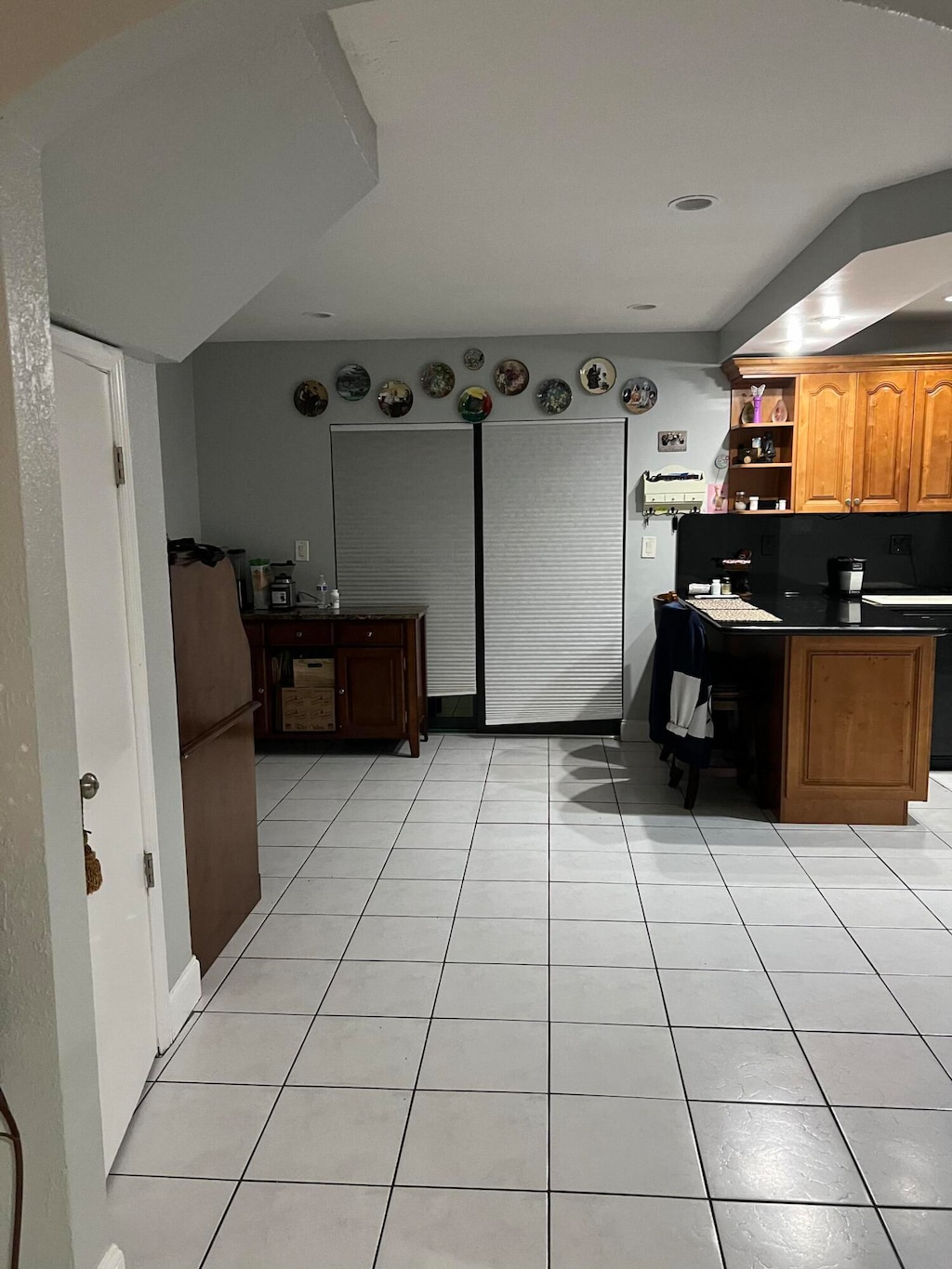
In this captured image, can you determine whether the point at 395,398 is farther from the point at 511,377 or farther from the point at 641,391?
the point at 641,391

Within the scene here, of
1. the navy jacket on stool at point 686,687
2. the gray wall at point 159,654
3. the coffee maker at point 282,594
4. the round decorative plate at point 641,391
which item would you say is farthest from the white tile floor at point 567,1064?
the round decorative plate at point 641,391

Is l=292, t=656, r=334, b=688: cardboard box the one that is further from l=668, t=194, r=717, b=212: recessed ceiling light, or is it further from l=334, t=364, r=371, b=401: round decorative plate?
l=668, t=194, r=717, b=212: recessed ceiling light

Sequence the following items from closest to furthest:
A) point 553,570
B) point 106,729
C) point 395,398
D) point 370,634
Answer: point 106,729 < point 370,634 < point 395,398 < point 553,570

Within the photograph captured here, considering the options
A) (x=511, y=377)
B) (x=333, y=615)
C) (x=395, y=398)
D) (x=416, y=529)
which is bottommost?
(x=333, y=615)

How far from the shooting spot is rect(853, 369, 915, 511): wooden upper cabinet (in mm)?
4926

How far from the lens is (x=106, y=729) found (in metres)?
2.07

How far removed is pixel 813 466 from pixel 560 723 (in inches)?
85.0

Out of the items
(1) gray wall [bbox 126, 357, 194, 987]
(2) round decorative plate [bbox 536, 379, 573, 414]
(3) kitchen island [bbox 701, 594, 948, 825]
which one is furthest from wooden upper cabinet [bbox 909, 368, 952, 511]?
(1) gray wall [bbox 126, 357, 194, 987]

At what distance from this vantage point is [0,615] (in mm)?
1229

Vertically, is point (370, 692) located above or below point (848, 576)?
below

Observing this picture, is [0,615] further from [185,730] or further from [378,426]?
[378,426]

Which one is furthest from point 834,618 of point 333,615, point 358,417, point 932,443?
point 358,417

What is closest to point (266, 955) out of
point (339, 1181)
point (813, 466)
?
point (339, 1181)

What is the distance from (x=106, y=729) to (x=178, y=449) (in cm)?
362
